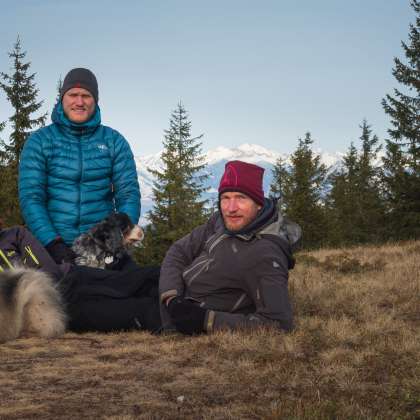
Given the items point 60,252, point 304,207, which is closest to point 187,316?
point 60,252

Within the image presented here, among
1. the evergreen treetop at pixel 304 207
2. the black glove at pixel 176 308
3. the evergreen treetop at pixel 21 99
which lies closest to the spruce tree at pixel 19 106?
the evergreen treetop at pixel 21 99

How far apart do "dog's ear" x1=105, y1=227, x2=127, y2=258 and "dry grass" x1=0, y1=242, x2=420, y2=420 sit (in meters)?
1.41

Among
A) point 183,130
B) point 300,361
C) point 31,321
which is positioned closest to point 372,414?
point 300,361

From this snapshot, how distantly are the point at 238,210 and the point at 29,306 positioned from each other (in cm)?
225

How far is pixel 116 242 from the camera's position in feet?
18.3

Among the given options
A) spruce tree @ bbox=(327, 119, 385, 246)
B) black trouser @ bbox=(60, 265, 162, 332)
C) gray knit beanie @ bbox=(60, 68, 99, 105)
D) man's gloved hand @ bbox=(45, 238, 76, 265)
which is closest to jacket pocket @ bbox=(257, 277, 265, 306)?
black trouser @ bbox=(60, 265, 162, 332)

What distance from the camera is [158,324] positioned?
14.5ft

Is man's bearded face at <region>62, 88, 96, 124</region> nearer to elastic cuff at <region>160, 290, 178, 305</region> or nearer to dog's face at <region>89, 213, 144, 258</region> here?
dog's face at <region>89, 213, 144, 258</region>

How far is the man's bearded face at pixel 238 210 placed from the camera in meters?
4.08

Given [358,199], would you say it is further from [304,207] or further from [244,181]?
[244,181]

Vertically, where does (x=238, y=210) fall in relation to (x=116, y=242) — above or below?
above

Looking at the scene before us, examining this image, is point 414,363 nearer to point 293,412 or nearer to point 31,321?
point 293,412

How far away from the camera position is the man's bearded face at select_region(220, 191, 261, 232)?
4.08 meters

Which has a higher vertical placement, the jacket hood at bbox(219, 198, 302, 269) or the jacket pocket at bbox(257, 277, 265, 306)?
the jacket hood at bbox(219, 198, 302, 269)
